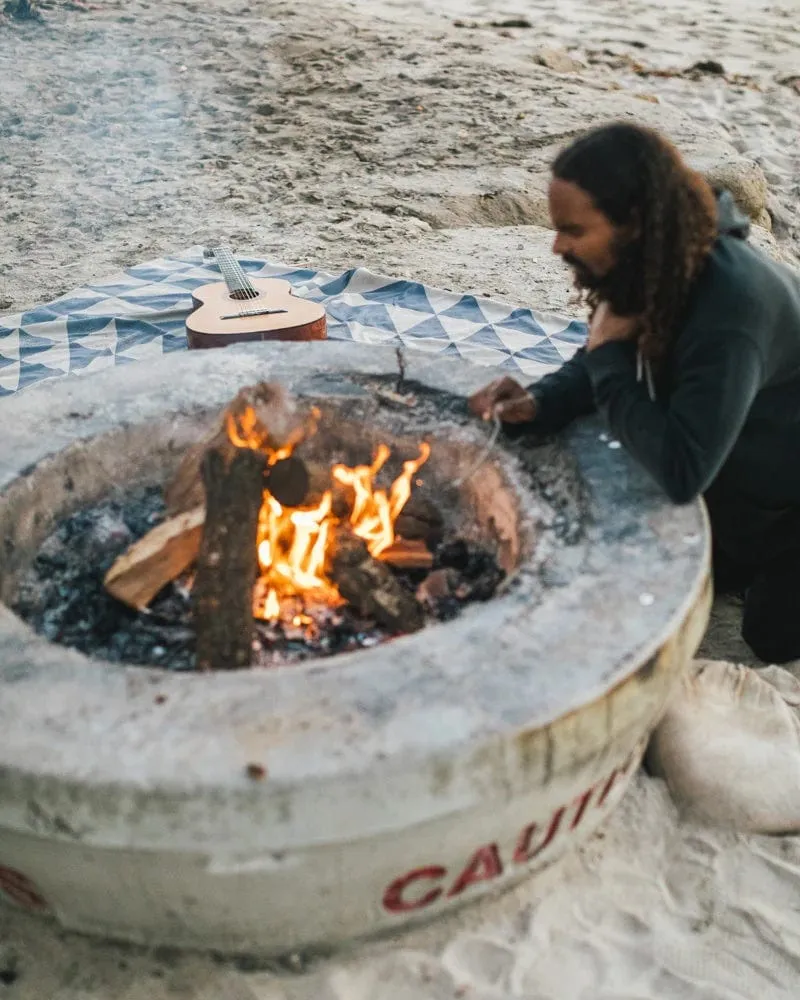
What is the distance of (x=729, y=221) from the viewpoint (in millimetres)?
2332

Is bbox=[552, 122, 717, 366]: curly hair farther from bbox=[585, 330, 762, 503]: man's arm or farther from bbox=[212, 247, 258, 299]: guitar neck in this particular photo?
bbox=[212, 247, 258, 299]: guitar neck

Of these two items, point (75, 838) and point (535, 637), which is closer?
point (75, 838)

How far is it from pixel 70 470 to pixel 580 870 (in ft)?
5.35

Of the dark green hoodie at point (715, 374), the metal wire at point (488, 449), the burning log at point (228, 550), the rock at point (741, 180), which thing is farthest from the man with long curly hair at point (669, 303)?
the rock at point (741, 180)

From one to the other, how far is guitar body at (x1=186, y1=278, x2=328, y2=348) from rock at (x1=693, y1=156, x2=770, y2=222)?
306cm

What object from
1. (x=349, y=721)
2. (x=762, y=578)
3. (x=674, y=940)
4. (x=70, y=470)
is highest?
(x=349, y=721)

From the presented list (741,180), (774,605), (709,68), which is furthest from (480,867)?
(709,68)

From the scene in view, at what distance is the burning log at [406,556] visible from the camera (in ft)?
8.49

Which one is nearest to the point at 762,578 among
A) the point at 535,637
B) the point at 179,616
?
the point at 535,637

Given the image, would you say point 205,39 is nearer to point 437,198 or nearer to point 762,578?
point 437,198

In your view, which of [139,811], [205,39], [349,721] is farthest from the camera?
[205,39]

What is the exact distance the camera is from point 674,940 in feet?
7.00

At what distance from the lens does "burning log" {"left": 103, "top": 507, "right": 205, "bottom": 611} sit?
2.37 m

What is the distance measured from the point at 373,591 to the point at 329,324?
2.60m
